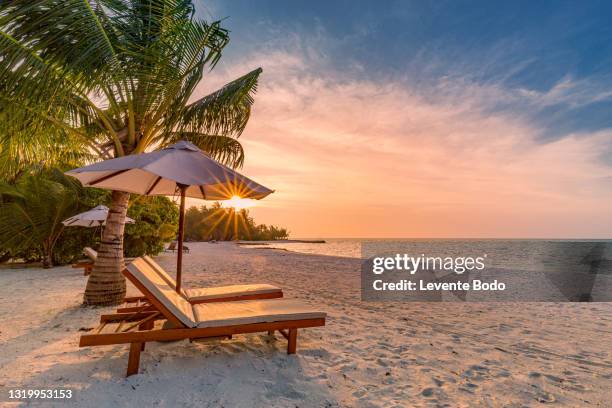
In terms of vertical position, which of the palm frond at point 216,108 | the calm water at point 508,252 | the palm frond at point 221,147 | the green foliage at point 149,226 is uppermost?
the palm frond at point 216,108

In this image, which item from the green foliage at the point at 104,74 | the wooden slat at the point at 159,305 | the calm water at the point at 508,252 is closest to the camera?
the wooden slat at the point at 159,305

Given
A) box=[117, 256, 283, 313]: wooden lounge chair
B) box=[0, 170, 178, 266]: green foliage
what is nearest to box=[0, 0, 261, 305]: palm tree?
box=[117, 256, 283, 313]: wooden lounge chair

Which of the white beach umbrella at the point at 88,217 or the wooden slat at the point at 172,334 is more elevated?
the white beach umbrella at the point at 88,217

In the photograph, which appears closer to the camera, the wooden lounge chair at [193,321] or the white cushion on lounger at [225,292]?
the wooden lounge chair at [193,321]

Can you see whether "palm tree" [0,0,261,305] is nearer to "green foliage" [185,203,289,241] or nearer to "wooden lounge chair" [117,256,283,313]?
"wooden lounge chair" [117,256,283,313]

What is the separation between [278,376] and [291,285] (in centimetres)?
632

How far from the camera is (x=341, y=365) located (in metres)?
3.37

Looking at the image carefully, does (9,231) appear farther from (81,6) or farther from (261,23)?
(261,23)

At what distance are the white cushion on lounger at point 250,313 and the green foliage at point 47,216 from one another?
7906 mm

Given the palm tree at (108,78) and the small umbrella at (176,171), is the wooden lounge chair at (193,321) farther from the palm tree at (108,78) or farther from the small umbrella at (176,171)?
the palm tree at (108,78)

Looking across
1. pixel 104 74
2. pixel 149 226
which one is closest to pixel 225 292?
pixel 104 74

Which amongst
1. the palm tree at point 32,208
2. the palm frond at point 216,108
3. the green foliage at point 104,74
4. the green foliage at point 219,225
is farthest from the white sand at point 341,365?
the green foliage at point 219,225

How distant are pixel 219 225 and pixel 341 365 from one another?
68.1 m

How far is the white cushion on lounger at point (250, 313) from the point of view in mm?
3088
